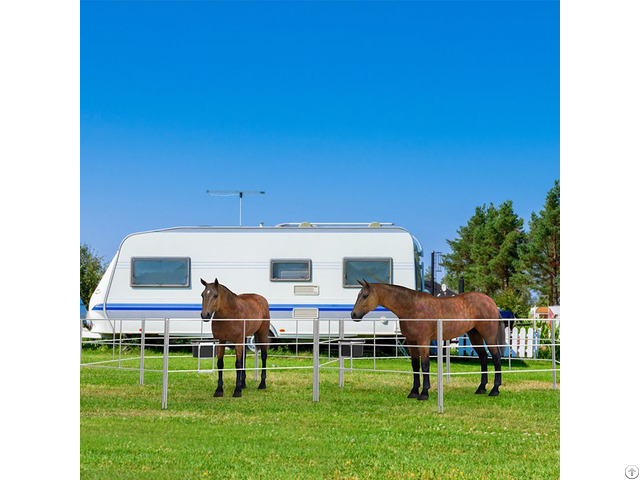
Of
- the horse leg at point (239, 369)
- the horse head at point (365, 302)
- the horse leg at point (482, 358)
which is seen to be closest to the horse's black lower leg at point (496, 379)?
the horse leg at point (482, 358)

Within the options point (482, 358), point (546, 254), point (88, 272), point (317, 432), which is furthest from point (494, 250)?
point (317, 432)

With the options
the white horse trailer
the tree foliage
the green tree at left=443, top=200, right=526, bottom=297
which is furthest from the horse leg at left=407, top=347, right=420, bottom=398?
the green tree at left=443, top=200, right=526, bottom=297

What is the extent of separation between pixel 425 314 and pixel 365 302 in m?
0.67

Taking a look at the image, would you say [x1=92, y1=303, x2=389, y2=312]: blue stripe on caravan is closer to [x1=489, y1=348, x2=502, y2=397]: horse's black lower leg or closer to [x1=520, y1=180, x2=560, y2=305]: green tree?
[x1=489, y1=348, x2=502, y2=397]: horse's black lower leg

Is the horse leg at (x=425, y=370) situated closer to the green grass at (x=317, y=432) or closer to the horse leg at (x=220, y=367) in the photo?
the green grass at (x=317, y=432)

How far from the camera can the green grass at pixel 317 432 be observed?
4.43 m

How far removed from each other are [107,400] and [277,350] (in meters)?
5.45

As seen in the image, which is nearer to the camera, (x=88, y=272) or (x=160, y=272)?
(x=160, y=272)

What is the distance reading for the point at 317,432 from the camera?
18.7ft

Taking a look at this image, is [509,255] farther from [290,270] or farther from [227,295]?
[227,295]
